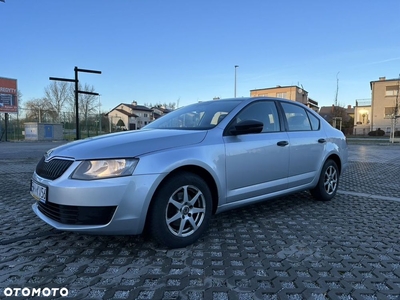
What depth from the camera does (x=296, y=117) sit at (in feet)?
14.2

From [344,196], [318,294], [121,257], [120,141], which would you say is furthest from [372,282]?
[344,196]

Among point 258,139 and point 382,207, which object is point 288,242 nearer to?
point 258,139

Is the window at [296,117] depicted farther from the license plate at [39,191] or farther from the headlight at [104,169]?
the license plate at [39,191]

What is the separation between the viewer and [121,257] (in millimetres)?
2684

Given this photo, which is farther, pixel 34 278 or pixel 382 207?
pixel 382 207

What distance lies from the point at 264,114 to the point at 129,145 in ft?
6.39

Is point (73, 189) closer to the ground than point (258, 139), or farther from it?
closer to the ground

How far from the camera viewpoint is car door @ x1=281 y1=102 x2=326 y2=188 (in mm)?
4012

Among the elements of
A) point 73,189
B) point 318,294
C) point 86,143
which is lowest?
point 318,294

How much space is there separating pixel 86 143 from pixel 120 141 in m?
0.37

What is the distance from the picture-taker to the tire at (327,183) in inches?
181

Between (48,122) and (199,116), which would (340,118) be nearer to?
(48,122)

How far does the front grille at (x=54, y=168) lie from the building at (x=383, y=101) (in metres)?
47.9
